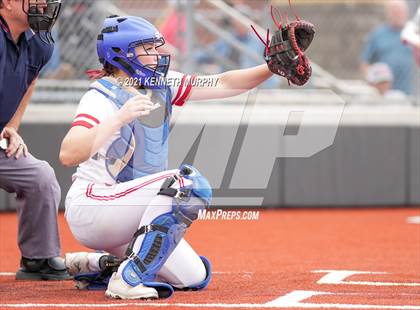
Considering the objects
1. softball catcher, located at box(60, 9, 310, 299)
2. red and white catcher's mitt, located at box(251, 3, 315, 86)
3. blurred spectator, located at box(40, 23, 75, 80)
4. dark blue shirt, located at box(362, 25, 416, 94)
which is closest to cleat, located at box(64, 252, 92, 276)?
softball catcher, located at box(60, 9, 310, 299)

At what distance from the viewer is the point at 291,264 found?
6.41 meters

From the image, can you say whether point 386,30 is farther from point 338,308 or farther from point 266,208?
point 338,308

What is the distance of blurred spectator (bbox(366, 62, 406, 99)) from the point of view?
1126cm

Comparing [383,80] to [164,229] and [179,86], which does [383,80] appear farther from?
[164,229]

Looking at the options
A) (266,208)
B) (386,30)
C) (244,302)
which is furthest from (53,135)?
(244,302)

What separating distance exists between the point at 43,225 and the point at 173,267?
1.13 m

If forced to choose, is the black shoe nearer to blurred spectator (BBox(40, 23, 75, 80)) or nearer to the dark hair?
the dark hair

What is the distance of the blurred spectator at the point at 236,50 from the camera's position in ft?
35.7

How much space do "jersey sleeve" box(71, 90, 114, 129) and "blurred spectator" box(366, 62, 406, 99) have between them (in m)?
6.76

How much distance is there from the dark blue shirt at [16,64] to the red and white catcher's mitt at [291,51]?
4.61 feet

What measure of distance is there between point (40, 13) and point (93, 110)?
2.79 ft

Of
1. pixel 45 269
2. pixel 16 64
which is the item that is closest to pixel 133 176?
pixel 16 64

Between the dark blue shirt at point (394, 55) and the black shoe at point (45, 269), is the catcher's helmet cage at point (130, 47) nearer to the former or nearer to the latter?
the black shoe at point (45, 269)

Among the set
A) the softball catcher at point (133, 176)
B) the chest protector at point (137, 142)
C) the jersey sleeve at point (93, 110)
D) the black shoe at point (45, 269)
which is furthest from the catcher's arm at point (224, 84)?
the black shoe at point (45, 269)
